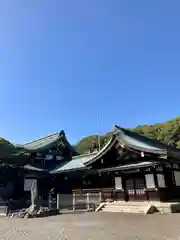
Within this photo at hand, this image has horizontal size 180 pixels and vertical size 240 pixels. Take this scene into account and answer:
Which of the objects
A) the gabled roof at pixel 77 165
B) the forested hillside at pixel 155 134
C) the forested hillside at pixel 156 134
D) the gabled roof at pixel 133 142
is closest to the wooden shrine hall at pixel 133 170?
the gabled roof at pixel 133 142

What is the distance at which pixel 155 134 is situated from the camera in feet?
189

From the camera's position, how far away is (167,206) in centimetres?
1548

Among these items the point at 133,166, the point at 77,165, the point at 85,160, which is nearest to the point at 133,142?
the point at 133,166

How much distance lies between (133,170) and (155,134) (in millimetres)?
40400

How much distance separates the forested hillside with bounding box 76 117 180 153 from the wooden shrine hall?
92.0ft

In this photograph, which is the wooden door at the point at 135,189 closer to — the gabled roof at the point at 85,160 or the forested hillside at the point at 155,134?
the gabled roof at the point at 85,160

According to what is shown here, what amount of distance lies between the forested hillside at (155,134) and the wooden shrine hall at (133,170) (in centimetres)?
2805

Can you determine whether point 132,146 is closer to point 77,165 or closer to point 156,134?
point 77,165

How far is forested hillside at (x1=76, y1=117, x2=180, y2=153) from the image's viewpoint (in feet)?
170

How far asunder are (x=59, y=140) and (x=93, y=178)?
1092cm

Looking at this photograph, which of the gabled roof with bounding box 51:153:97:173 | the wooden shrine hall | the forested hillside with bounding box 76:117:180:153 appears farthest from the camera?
the forested hillside with bounding box 76:117:180:153

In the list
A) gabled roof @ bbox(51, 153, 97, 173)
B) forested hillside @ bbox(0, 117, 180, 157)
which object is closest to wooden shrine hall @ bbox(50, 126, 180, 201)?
gabled roof @ bbox(51, 153, 97, 173)

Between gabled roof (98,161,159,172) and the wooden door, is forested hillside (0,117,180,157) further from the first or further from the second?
the wooden door

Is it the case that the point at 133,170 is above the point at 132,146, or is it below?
below
